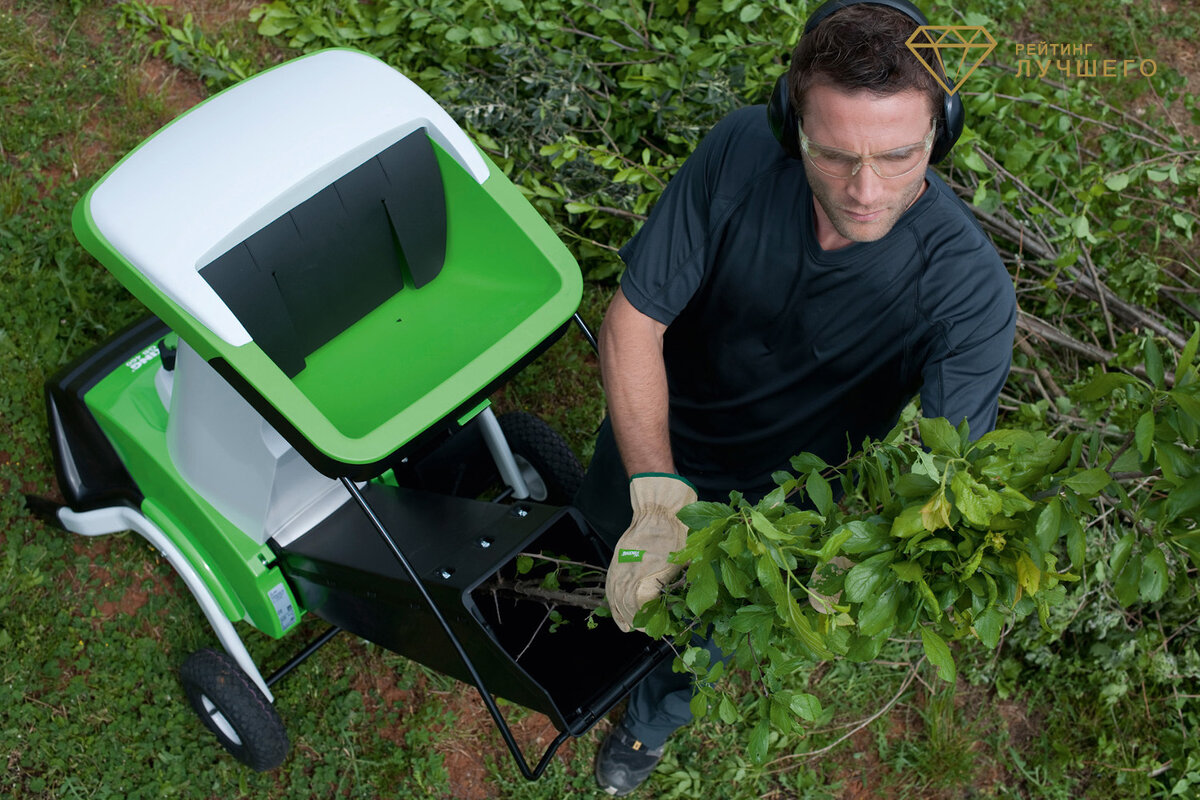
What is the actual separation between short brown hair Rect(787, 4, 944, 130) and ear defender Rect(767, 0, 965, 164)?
13 mm

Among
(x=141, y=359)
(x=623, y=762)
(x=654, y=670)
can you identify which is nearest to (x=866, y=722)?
(x=623, y=762)

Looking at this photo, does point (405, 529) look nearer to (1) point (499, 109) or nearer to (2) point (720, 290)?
(2) point (720, 290)

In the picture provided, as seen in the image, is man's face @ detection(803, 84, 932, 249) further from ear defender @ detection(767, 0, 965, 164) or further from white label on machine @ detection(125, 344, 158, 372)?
white label on machine @ detection(125, 344, 158, 372)

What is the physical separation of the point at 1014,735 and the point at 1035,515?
233 cm

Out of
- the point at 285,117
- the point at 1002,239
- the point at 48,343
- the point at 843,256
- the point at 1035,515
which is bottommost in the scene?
the point at 1002,239

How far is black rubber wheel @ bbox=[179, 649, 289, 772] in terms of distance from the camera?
2.61 metres

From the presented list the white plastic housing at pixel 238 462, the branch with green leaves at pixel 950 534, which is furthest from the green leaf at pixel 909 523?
A: the white plastic housing at pixel 238 462

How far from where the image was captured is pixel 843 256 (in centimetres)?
187

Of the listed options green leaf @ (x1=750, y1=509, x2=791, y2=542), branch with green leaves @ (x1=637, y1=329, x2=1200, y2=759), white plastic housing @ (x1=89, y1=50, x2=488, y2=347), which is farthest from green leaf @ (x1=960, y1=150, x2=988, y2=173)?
green leaf @ (x1=750, y1=509, x2=791, y2=542)

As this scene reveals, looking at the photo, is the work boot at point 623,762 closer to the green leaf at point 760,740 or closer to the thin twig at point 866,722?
the thin twig at point 866,722

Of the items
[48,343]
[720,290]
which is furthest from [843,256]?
[48,343]

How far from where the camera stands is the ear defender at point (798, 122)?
169 cm

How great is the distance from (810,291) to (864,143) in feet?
1.13

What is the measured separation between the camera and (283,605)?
8.37 ft
